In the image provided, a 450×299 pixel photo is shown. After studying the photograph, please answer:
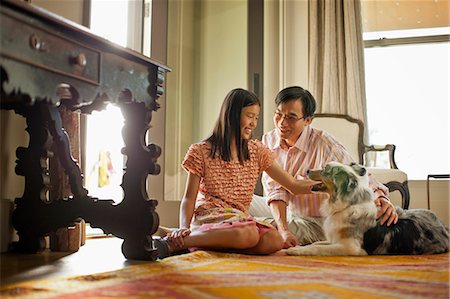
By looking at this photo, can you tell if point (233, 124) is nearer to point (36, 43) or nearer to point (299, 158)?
point (299, 158)

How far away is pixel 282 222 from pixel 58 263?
1.05 metres

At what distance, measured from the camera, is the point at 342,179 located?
2439mm

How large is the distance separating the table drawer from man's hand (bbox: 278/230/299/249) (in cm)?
119

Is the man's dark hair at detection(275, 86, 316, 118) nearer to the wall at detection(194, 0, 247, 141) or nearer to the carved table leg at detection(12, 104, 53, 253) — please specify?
the carved table leg at detection(12, 104, 53, 253)

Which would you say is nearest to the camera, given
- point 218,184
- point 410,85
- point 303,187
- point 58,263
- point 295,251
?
point 58,263

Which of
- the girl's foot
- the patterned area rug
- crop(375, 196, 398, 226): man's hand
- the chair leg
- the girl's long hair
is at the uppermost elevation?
the girl's long hair

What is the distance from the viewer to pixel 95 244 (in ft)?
9.50

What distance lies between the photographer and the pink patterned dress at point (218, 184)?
8.12 feet

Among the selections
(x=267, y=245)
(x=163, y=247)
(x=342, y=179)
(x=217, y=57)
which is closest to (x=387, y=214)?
(x=342, y=179)

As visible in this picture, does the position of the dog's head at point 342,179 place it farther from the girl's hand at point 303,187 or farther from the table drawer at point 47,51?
the table drawer at point 47,51

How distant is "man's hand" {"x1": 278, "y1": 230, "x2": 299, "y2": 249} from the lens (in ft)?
8.41

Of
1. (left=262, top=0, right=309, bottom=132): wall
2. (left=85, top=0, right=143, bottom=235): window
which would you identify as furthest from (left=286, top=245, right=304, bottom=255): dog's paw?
(left=262, top=0, right=309, bottom=132): wall

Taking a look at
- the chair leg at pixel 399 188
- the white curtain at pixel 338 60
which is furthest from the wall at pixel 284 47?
the chair leg at pixel 399 188

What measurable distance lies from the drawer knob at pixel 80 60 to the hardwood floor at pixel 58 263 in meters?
0.62
